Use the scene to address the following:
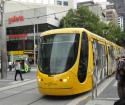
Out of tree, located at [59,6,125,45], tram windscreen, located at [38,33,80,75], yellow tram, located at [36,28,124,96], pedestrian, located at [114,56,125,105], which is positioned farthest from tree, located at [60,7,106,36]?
pedestrian, located at [114,56,125,105]

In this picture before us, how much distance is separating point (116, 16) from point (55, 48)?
166819mm

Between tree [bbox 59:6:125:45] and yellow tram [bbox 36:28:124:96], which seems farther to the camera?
tree [bbox 59:6:125:45]

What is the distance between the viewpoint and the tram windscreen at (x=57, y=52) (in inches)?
626

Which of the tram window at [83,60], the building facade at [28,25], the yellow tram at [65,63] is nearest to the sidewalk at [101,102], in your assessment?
the yellow tram at [65,63]

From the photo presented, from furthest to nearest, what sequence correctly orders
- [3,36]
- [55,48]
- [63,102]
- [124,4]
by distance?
[124,4] < [3,36] < [55,48] < [63,102]

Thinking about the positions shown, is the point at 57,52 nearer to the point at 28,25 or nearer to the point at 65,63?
the point at 65,63

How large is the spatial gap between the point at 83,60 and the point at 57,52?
3.95 ft

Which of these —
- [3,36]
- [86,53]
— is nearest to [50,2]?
[3,36]

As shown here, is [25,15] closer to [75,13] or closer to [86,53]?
[75,13]

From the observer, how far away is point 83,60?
16.8m

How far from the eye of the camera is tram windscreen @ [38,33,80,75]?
626 inches

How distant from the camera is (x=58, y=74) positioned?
51.3 ft

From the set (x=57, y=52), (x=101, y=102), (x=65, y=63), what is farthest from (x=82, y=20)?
(x=101, y=102)

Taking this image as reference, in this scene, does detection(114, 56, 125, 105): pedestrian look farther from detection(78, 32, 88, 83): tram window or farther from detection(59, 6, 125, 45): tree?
detection(59, 6, 125, 45): tree
